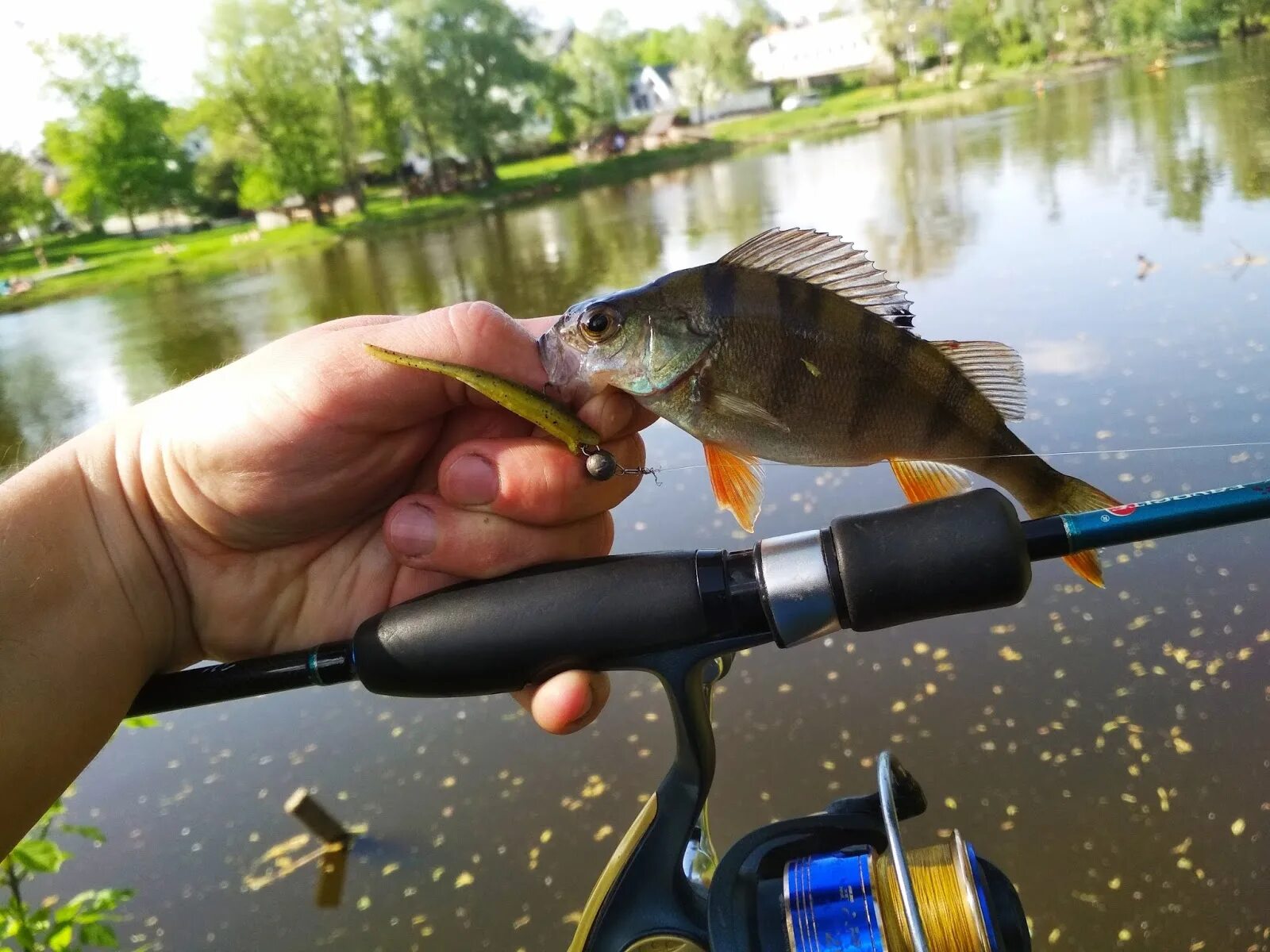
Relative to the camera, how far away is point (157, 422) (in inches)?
79.3

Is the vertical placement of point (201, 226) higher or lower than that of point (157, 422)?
higher

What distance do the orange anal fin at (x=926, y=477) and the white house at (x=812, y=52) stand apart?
56.6m

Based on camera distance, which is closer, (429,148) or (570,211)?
(570,211)

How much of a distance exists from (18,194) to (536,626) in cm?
4797

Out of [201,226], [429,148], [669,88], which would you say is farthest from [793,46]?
[201,226]

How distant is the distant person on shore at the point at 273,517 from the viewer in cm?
172

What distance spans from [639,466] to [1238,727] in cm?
343

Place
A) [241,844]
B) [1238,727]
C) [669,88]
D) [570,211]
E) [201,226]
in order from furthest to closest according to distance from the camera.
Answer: [669,88] → [201,226] → [570,211] → [241,844] → [1238,727]

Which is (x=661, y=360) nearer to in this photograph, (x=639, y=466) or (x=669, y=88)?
(x=639, y=466)

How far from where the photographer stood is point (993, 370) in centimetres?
157

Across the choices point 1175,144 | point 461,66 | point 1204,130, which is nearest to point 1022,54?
point 461,66

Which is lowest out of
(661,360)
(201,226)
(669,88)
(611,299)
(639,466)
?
(639,466)

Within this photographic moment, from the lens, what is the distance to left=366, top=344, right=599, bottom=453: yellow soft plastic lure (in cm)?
151

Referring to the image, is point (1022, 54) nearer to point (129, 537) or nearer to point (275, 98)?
point (275, 98)
